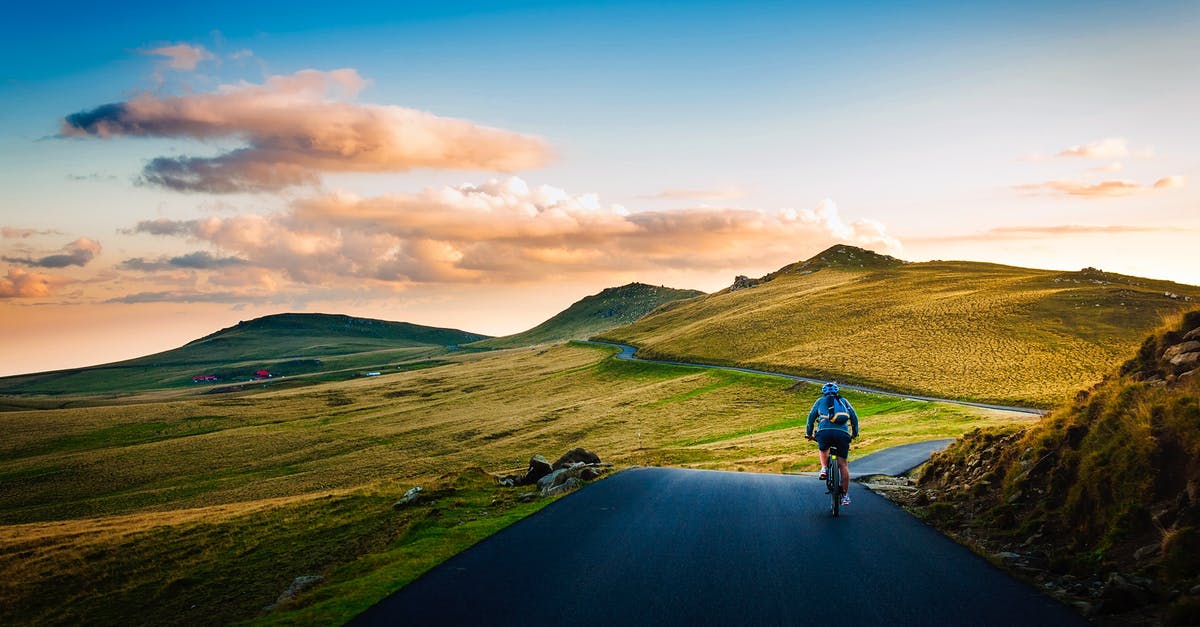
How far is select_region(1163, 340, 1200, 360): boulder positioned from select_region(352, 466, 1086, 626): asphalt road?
22.5ft

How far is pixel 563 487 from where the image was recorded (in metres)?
23.6

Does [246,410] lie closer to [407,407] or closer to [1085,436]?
[407,407]

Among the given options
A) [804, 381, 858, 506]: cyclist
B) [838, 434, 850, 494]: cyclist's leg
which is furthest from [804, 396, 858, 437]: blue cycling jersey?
[838, 434, 850, 494]: cyclist's leg

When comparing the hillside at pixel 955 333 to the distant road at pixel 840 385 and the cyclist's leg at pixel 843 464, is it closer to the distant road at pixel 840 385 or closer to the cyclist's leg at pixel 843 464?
the distant road at pixel 840 385

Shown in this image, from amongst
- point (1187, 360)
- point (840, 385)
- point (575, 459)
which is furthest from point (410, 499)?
point (840, 385)

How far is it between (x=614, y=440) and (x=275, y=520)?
35.2 m

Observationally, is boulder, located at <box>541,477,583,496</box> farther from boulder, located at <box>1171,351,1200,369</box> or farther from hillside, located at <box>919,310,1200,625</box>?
boulder, located at <box>1171,351,1200,369</box>

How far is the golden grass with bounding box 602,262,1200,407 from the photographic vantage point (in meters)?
72.0

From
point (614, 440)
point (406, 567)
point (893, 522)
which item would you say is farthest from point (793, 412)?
point (406, 567)

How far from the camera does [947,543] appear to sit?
13.9 m

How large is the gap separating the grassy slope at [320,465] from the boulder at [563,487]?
1.34 metres

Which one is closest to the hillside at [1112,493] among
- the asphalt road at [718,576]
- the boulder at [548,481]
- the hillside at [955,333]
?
the asphalt road at [718,576]

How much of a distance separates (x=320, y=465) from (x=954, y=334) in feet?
272

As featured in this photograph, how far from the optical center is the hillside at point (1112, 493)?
10.1m
